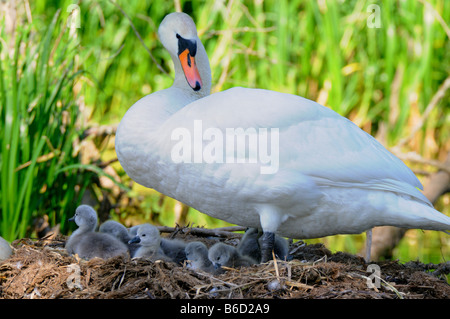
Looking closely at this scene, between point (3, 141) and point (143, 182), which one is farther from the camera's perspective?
point (3, 141)

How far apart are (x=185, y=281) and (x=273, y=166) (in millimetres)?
751

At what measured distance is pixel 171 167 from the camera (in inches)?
127

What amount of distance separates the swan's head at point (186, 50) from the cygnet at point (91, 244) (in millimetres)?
1023

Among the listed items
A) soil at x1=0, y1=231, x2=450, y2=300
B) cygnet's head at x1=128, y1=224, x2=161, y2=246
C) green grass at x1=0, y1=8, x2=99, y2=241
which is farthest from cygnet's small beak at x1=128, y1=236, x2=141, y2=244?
green grass at x1=0, y1=8, x2=99, y2=241

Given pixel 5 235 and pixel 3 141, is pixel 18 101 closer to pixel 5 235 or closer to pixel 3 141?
pixel 3 141

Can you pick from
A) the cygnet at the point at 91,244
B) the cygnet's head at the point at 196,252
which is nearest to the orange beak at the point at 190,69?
the cygnet's head at the point at 196,252

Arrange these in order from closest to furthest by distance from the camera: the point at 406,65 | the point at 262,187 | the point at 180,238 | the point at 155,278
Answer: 1. the point at 155,278
2. the point at 262,187
3. the point at 180,238
4. the point at 406,65

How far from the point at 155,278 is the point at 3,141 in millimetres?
2050

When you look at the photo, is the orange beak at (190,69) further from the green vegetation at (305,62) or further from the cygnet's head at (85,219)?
the green vegetation at (305,62)

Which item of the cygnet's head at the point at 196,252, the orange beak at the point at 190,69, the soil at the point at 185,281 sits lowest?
the soil at the point at 185,281

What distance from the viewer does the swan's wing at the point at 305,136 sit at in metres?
3.23

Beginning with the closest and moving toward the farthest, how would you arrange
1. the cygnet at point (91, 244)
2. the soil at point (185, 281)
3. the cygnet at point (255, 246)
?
the soil at point (185, 281) → the cygnet at point (91, 244) → the cygnet at point (255, 246)
